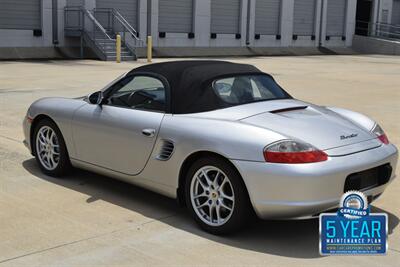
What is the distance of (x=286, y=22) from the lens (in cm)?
4172

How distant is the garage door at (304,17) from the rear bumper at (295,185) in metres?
39.9

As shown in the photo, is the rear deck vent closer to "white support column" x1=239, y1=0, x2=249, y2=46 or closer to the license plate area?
the license plate area

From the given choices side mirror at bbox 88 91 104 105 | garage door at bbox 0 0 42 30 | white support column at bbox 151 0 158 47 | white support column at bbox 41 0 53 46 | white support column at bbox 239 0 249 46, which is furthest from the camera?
white support column at bbox 239 0 249 46

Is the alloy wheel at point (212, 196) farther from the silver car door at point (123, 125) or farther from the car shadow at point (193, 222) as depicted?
the silver car door at point (123, 125)

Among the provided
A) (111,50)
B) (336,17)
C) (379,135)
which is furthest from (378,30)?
(379,135)

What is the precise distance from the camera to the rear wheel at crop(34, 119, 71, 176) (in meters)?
5.78

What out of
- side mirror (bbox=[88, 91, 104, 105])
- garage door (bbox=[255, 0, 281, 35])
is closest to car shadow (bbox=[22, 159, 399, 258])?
side mirror (bbox=[88, 91, 104, 105])

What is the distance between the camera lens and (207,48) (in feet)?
119

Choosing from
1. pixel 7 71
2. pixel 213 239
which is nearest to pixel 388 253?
pixel 213 239

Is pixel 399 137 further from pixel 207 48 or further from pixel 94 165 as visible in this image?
pixel 207 48

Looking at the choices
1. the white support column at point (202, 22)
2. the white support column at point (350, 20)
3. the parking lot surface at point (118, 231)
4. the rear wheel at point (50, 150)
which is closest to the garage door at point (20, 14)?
the white support column at point (202, 22)

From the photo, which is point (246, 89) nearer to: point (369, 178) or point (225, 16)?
point (369, 178)

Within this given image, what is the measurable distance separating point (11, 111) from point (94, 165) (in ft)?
18.1

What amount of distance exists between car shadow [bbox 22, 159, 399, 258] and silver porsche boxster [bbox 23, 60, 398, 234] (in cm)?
16
